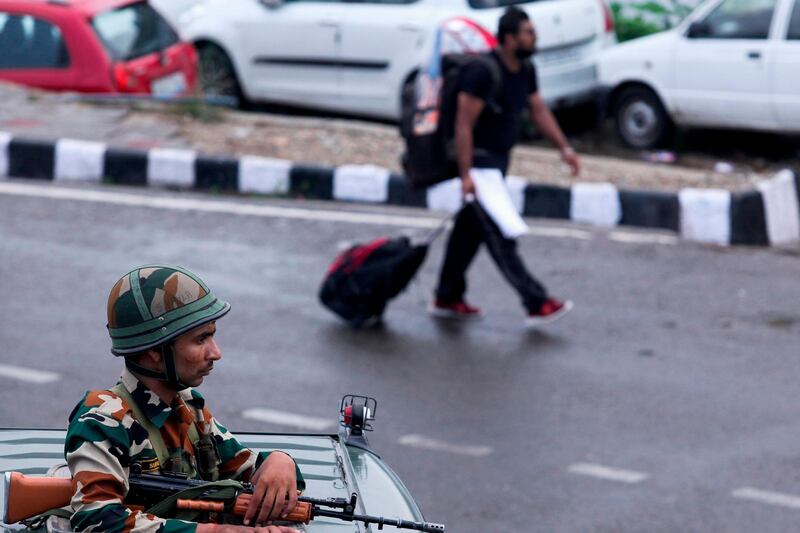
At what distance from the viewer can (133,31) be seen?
38.8 feet

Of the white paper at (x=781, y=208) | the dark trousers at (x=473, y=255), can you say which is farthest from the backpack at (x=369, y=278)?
the white paper at (x=781, y=208)

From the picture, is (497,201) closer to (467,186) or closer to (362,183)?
(467,186)

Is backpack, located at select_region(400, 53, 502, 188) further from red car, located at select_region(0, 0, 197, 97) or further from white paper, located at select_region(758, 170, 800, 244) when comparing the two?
red car, located at select_region(0, 0, 197, 97)

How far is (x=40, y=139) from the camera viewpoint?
10516 millimetres

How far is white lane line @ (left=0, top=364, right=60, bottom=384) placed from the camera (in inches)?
253

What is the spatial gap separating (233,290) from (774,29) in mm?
5226

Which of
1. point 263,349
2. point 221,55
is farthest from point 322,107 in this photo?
point 263,349

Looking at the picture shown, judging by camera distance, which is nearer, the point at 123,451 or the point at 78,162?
the point at 123,451

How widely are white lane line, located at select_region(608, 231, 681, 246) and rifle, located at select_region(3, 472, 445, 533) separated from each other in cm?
617

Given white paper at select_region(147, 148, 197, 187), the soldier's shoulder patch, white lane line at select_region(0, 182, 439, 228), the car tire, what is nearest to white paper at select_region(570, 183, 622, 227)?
white lane line at select_region(0, 182, 439, 228)

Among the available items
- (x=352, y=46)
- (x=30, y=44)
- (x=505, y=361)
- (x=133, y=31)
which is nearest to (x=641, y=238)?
(x=505, y=361)

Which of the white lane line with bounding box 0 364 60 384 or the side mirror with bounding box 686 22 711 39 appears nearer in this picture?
the white lane line with bounding box 0 364 60 384

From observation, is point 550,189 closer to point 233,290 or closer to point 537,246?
point 537,246

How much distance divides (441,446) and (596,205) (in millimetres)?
3911
